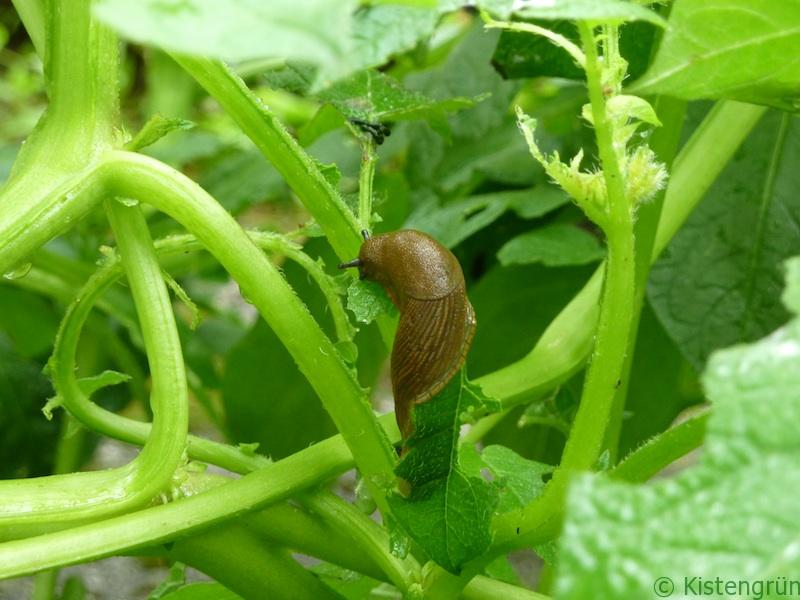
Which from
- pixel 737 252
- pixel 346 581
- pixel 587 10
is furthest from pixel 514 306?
pixel 587 10

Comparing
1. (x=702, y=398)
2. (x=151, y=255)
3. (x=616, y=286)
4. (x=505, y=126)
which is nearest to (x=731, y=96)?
(x=616, y=286)

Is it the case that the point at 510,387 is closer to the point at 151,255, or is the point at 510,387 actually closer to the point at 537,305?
the point at 151,255

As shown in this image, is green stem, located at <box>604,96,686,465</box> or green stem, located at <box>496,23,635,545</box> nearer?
green stem, located at <box>496,23,635,545</box>

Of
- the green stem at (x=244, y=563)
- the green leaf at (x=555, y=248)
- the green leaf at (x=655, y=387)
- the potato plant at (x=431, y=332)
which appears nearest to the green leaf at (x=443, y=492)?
the potato plant at (x=431, y=332)

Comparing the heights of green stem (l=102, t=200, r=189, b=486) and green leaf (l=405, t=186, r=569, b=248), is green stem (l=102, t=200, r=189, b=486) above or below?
above

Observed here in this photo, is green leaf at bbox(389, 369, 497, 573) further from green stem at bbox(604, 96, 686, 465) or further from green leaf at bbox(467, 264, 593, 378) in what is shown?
green leaf at bbox(467, 264, 593, 378)

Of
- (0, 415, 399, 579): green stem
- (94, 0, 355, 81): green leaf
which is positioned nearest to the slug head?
(0, 415, 399, 579): green stem

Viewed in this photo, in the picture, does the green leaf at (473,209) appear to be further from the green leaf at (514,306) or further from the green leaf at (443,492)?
the green leaf at (443,492)
